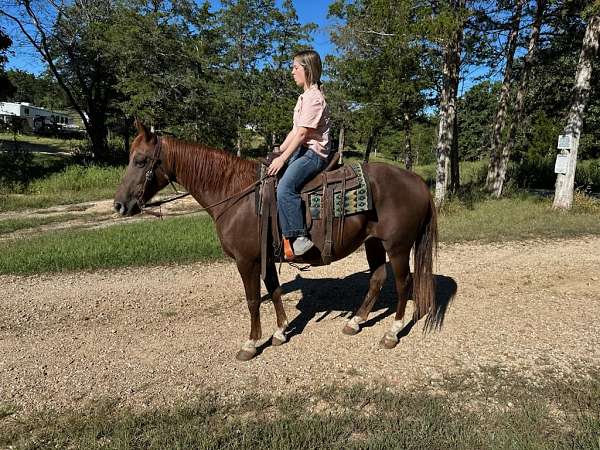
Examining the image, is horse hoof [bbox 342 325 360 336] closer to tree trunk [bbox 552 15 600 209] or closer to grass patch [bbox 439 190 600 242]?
grass patch [bbox 439 190 600 242]

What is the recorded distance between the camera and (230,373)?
383 cm

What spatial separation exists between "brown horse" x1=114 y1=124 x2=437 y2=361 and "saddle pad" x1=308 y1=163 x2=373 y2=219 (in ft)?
0.36

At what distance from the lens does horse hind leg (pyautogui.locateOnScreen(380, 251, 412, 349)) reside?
4426mm

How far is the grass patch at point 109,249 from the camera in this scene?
272 inches

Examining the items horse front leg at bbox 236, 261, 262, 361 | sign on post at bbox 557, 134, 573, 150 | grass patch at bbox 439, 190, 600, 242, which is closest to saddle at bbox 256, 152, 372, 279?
horse front leg at bbox 236, 261, 262, 361

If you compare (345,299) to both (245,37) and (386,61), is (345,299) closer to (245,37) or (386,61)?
(386,61)

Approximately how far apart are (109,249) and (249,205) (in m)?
4.78

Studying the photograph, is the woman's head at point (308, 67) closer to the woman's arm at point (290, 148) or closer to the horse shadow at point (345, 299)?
the woman's arm at point (290, 148)

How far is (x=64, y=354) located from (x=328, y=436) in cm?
294

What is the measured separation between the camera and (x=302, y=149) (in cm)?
405

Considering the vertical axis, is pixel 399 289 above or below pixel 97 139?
below

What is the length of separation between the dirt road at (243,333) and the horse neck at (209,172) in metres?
1.68


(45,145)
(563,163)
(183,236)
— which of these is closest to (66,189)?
(183,236)

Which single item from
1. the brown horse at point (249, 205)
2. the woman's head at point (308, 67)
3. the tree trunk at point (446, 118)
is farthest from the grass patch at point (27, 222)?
the tree trunk at point (446, 118)
